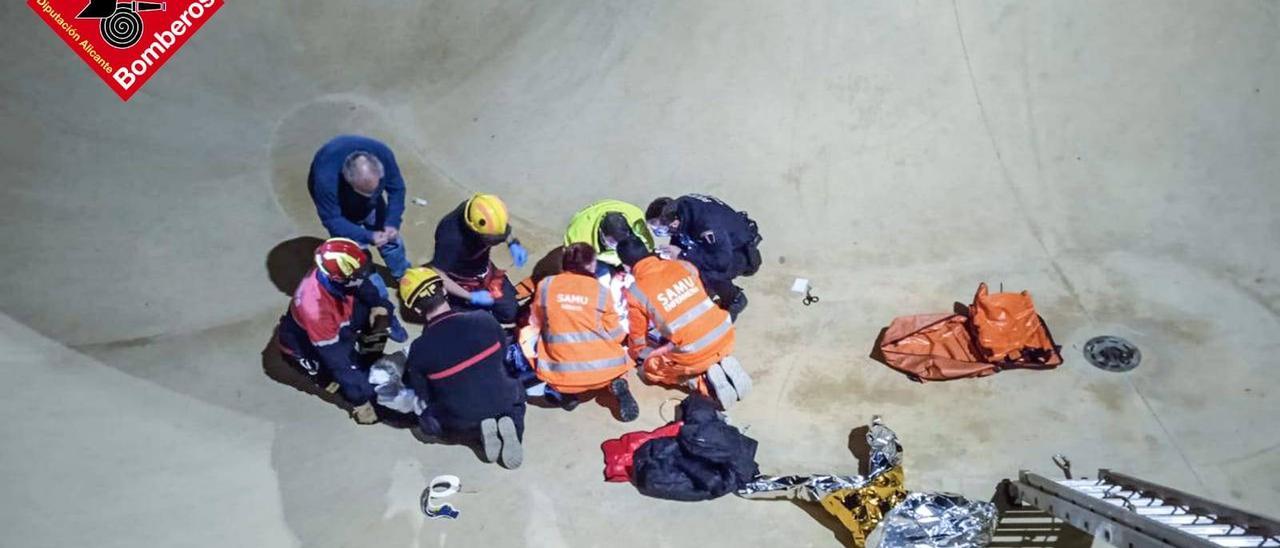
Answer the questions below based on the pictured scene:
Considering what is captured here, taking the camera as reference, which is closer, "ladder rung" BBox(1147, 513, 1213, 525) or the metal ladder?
the metal ladder

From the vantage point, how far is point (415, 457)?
5461mm

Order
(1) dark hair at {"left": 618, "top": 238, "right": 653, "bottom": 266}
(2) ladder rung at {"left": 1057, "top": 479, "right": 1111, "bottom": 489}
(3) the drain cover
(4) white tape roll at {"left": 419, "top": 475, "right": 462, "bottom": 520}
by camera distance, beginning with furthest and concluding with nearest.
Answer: (3) the drain cover < (1) dark hair at {"left": 618, "top": 238, "right": 653, "bottom": 266} < (4) white tape roll at {"left": 419, "top": 475, "right": 462, "bottom": 520} < (2) ladder rung at {"left": 1057, "top": 479, "right": 1111, "bottom": 489}

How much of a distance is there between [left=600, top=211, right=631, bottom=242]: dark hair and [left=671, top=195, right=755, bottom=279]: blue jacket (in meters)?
0.61

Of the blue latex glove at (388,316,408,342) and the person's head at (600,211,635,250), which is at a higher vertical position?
the person's head at (600,211,635,250)

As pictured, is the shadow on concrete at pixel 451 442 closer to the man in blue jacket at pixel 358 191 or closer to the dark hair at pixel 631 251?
the man in blue jacket at pixel 358 191

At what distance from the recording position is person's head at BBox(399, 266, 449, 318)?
5.07 meters

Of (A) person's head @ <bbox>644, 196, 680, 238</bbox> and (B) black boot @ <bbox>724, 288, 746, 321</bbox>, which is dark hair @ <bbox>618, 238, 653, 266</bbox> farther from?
(B) black boot @ <bbox>724, 288, 746, 321</bbox>

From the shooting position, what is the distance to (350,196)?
18.7 ft

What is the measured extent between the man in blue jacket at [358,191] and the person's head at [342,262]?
1.97 feet

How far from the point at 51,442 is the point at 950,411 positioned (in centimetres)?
551

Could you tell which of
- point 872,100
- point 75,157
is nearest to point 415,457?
point 75,157

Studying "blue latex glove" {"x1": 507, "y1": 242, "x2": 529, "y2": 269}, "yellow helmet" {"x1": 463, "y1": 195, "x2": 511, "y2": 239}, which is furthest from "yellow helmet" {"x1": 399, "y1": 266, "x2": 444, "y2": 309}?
"blue latex glove" {"x1": 507, "y1": 242, "x2": 529, "y2": 269}

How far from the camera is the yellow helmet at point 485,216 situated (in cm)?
556

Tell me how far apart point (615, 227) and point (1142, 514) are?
3213mm
